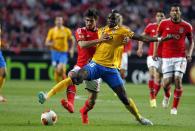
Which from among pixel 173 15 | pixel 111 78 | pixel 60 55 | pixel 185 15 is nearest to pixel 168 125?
pixel 111 78

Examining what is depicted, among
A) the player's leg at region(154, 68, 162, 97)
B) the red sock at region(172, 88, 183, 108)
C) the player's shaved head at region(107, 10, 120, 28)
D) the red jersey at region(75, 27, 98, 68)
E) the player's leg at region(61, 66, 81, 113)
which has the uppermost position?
the player's shaved head at region(107, 10, 120, 28)

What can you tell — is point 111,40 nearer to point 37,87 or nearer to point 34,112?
point 34,112

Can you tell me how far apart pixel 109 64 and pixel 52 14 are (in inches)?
873

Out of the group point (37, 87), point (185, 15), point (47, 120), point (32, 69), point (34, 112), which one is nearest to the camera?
point (47, 120)

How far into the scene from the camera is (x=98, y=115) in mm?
A: 15641

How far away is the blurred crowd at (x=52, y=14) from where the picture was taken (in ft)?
111

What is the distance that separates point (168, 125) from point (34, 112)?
150 inches

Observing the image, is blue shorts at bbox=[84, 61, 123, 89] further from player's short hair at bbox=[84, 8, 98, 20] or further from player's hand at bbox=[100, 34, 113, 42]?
player's short hair at bbox=[84, 8, 98, 20]

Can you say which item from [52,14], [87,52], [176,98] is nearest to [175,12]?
[176,98]

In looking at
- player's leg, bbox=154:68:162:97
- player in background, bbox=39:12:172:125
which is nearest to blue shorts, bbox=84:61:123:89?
player in background, bbox=39:12:172:125

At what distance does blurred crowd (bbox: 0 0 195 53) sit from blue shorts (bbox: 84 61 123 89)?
1996 cm

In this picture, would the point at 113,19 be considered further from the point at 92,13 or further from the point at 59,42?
the point at 59,42

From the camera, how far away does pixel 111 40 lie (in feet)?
43.1

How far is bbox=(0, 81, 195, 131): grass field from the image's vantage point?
1279 centimetres
